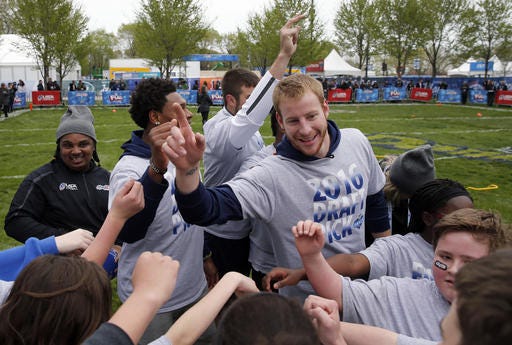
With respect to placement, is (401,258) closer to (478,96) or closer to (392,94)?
(478,96)

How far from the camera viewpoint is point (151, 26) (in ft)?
126

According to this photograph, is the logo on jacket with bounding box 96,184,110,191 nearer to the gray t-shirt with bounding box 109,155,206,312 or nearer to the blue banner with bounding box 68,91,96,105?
the gray t-shirt with bounding box 109,155,206,312

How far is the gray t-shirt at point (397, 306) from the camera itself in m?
2.01

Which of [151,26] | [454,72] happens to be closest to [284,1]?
[151,26]

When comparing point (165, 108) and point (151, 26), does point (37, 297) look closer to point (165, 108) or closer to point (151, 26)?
point (165, 108)

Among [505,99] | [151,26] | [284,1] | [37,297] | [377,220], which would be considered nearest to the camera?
[37,297]

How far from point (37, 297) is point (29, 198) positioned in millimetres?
2109

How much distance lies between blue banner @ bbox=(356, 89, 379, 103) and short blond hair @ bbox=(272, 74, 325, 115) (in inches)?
1244

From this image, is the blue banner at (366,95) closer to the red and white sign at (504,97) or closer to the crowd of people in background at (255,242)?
the red and white sign at (504,97)

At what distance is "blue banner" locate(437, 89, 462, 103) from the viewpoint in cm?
3243

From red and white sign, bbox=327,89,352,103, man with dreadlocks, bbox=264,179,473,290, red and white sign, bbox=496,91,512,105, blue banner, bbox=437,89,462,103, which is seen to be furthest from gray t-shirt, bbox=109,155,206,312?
blue banner, bbox=437,89,462,103

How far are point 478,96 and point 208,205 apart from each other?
3332cm

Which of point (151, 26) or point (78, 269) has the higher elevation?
point (151, 26)

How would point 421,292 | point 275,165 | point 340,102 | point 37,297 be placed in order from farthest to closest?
point 340,102 < point 275,165 < point 421,292 < point 37,297
